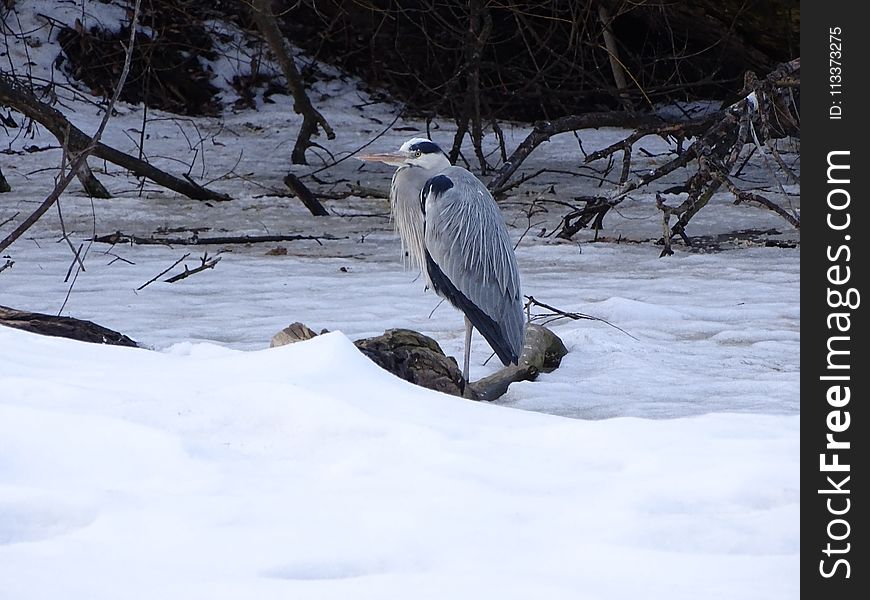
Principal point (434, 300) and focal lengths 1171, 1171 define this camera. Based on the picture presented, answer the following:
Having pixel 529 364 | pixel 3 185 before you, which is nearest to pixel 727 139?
pixel 529 364

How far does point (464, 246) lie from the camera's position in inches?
179

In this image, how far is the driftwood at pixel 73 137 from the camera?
6614mm

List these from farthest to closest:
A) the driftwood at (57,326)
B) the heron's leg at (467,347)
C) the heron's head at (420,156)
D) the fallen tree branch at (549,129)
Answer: the fallen tree branch at (549,129)
the heron's head at (420,156)
the heron's leg at (467,347)
the driftwood at (57,326)

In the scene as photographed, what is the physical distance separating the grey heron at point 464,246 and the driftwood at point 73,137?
198 cm

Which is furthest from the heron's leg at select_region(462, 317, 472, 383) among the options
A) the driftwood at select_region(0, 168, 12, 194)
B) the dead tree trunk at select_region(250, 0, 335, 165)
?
the driftwood at select_region(0, 168, 12, 194)

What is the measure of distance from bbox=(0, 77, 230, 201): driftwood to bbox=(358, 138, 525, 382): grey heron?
1.98 metres

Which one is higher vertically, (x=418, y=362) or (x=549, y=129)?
(x=549, y=129)

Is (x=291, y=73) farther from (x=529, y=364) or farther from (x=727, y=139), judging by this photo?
(x=529, y=364)

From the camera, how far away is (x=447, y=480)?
2320 millimetres

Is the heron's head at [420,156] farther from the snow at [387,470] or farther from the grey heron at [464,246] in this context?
the snow at [387,470]

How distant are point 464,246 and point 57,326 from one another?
1.58 meters

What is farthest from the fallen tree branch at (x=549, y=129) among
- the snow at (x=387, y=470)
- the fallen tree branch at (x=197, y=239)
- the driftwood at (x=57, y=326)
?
the driftwood at (x=57, y=326)

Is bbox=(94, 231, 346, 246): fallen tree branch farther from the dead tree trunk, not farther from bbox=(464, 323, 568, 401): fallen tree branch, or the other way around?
bbox=(464, 323, 568, 401): fallen tree branch

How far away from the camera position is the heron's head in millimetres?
4829
